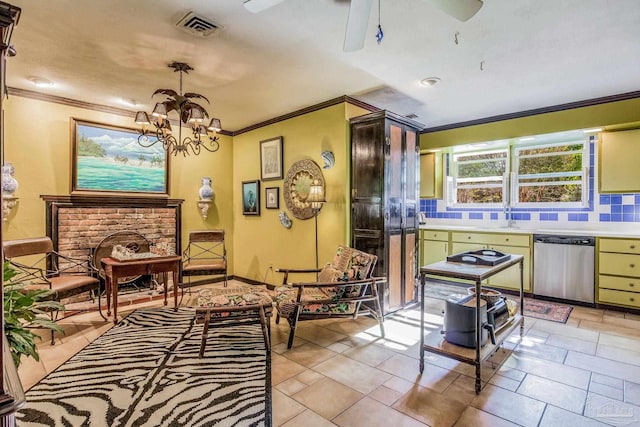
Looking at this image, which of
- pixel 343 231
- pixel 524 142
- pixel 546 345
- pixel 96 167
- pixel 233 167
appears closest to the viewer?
pixel 546 345

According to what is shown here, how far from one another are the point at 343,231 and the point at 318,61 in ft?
6.28

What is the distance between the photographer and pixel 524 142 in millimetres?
5219

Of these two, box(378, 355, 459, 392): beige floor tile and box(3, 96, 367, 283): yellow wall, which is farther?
box(3, 96, 367, 283): yellow wall

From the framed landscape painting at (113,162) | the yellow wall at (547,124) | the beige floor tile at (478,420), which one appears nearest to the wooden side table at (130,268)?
the framed landscape painting at (113,162)

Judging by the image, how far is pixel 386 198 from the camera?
3.83 meters

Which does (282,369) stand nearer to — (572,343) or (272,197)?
(572,343)

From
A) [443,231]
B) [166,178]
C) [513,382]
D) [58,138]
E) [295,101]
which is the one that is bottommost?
[513,382]

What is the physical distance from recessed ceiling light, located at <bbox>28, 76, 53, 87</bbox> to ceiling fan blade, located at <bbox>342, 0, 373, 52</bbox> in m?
3.50

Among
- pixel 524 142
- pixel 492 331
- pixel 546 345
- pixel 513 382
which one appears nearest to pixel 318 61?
pixel 492 331

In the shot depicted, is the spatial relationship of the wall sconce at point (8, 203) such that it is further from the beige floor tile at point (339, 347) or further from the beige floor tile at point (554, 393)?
the beige floor tile at point (554, 393)

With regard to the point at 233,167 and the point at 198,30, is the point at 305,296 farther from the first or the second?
the point at 233,167

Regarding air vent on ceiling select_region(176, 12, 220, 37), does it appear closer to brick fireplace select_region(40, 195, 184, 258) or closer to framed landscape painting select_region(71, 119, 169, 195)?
brick fireplace select_region(40, 195, 184, 258)

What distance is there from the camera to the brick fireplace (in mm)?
4324

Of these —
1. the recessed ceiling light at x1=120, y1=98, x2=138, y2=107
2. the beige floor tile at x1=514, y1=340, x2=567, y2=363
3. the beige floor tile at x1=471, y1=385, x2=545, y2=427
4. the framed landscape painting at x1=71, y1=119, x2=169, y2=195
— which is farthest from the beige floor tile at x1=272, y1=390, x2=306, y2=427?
the recessed ceiling light at x1=120, y1=98, x2=138, y2=107
